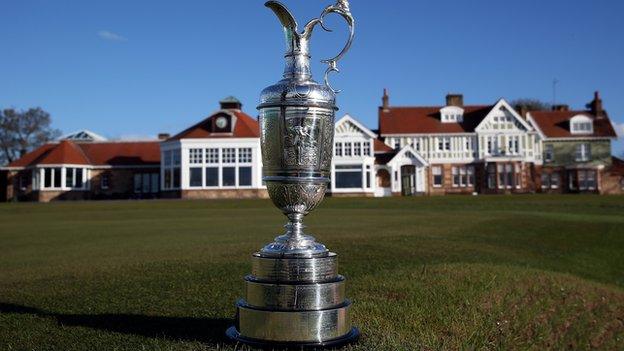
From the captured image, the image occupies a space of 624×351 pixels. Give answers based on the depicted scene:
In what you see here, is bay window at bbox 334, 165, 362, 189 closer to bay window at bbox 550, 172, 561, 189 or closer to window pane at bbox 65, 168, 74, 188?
bay window at bbox 550, 172, 561, 189

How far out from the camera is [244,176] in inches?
1847

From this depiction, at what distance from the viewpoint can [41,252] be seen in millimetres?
11781

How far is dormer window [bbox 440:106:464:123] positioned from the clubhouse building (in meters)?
0.09

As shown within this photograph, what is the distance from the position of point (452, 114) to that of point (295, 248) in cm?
5303

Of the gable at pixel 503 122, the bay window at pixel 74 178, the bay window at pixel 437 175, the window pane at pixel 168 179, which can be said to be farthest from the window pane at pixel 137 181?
the gable at pixel 503 122

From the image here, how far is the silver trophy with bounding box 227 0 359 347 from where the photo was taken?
4.23 m

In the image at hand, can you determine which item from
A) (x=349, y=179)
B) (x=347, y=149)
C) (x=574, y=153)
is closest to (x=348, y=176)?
(x=349, y=179)

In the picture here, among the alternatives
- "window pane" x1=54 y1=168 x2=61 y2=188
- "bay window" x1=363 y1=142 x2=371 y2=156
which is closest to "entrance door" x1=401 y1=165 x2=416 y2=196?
"bay window" x1=363 y1=142 x2=371 y2=156

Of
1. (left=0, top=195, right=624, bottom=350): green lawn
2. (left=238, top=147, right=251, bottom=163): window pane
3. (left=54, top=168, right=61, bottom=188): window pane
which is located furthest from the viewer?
(left=54, top=168, right=61, bottom=188): window pane

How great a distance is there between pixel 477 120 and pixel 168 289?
165ft

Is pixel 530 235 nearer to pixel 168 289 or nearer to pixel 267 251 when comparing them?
pixel 168 289

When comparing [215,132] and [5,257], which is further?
[215,132]

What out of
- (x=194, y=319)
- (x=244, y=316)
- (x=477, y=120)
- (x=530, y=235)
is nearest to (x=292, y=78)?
(x=244, y=316)

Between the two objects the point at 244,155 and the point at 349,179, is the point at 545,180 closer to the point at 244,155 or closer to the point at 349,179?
the point at 349,179
